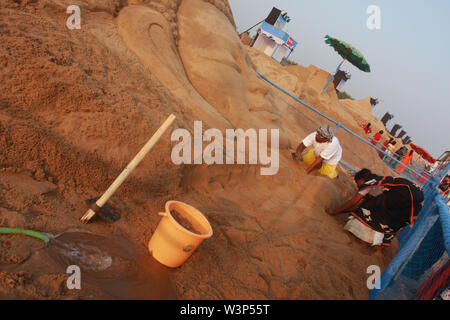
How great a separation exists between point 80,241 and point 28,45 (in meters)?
1.83

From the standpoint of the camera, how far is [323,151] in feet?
15.0

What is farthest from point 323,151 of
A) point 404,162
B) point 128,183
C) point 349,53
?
point 349,53

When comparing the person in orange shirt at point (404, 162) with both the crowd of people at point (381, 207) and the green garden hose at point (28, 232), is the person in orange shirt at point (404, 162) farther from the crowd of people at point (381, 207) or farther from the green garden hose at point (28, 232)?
the green garden hose at point (28, 232)

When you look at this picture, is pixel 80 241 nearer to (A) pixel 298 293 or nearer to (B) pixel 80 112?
(B) pixel 80 112

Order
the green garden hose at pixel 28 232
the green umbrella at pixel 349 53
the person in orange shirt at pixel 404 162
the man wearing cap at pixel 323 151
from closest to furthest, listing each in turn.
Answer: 1. the green garden hose at pixel 28 232
2. the man wearing cap at pixel 323 151
3. the person in orange shirt at pixel 404 162
4. the green umbrella at pixel 349 53

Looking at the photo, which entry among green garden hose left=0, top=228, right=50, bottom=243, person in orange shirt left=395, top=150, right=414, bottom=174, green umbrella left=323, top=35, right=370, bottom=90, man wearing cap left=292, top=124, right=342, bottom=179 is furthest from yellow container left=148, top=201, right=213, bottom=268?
green umbrella left=323, top=35, right=370, bottom=90

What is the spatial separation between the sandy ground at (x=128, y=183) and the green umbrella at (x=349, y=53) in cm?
1296

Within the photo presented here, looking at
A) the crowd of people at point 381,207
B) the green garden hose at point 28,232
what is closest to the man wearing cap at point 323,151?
the crowd of people at point 381,207

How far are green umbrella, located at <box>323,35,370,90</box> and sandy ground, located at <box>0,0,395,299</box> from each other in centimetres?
1296

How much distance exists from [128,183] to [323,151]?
325cm

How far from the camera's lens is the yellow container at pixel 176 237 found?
74.0 inches

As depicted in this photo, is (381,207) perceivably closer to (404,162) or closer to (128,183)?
(128,183)

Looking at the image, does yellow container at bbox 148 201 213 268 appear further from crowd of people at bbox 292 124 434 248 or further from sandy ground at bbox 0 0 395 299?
crowd of people at bbox 292 124 434 248

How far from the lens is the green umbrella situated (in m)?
14.7
